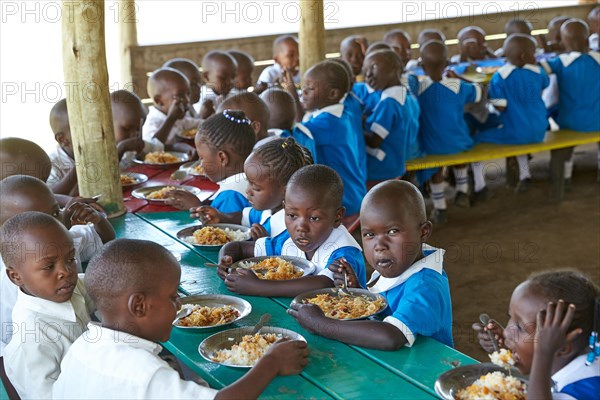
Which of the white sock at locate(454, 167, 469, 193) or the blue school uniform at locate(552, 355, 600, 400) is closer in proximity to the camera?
the blue school uniform at locate(552, 355, 600, 400)

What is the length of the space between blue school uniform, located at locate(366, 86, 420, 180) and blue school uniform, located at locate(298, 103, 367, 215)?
0.66 metres

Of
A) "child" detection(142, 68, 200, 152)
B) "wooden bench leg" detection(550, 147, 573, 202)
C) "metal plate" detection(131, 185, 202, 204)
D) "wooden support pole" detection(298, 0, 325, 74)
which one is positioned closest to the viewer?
"metal plate" detection(131, 185, 202, 204)

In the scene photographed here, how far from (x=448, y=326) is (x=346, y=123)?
2.90 metres

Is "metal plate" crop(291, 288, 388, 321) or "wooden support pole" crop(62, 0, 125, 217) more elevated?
"wooden support pole" crop(62, 0, 125, 217)

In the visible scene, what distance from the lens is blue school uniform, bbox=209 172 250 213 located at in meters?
4.15

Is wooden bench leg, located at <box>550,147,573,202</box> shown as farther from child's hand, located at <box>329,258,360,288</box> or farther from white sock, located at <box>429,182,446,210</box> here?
child's hand, located at <box>329,258,360,288</box>

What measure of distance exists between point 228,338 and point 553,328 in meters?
1.10

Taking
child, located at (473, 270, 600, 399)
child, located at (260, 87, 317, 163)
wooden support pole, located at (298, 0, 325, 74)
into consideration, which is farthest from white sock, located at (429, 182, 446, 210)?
child, located at (473, 270, 600, 399)

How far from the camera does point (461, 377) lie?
93.2 inches

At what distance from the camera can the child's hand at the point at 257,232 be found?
11.9 ft

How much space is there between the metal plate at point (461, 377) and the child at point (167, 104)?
374cm

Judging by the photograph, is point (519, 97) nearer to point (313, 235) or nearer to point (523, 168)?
point (523, 168)

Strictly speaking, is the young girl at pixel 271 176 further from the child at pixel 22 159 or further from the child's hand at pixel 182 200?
the child at pixel 22 159

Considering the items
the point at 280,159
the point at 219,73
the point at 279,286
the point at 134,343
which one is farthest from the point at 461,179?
the point at 134,343
